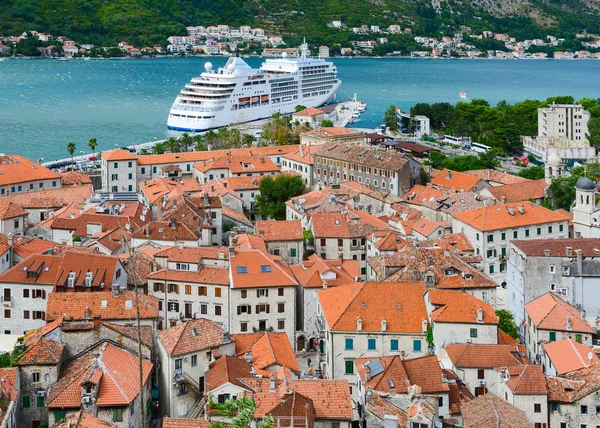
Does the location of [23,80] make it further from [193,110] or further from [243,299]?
[243,299]

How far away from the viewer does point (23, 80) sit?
180875mm

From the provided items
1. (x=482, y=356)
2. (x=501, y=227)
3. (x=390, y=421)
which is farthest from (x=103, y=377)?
(x=501, y=227)

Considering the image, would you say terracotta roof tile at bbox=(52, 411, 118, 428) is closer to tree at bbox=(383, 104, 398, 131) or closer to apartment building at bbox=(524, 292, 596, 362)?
apartment building at bbox=(524, 292, 596, 362)

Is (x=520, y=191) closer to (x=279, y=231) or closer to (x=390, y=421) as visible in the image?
(x=279, y=231)

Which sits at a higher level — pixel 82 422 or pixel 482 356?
pixel 82 422

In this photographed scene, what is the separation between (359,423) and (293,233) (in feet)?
64.6

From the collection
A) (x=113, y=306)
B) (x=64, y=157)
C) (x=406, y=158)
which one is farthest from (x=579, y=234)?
(x=64, y=157)

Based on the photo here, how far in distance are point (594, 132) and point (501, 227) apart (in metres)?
47.2

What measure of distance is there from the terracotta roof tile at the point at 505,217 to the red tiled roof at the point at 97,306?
21321mm

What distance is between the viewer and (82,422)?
1043 inches

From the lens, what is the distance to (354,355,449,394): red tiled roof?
30.1 m

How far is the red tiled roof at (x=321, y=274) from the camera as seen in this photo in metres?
41.4

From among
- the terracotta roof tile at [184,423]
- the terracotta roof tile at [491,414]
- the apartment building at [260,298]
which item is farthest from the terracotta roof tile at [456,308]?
the terracotta roof tile at [184,423]

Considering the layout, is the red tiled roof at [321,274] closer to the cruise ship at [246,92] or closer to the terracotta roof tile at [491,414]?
the terracotta roof tile at [491,414]
